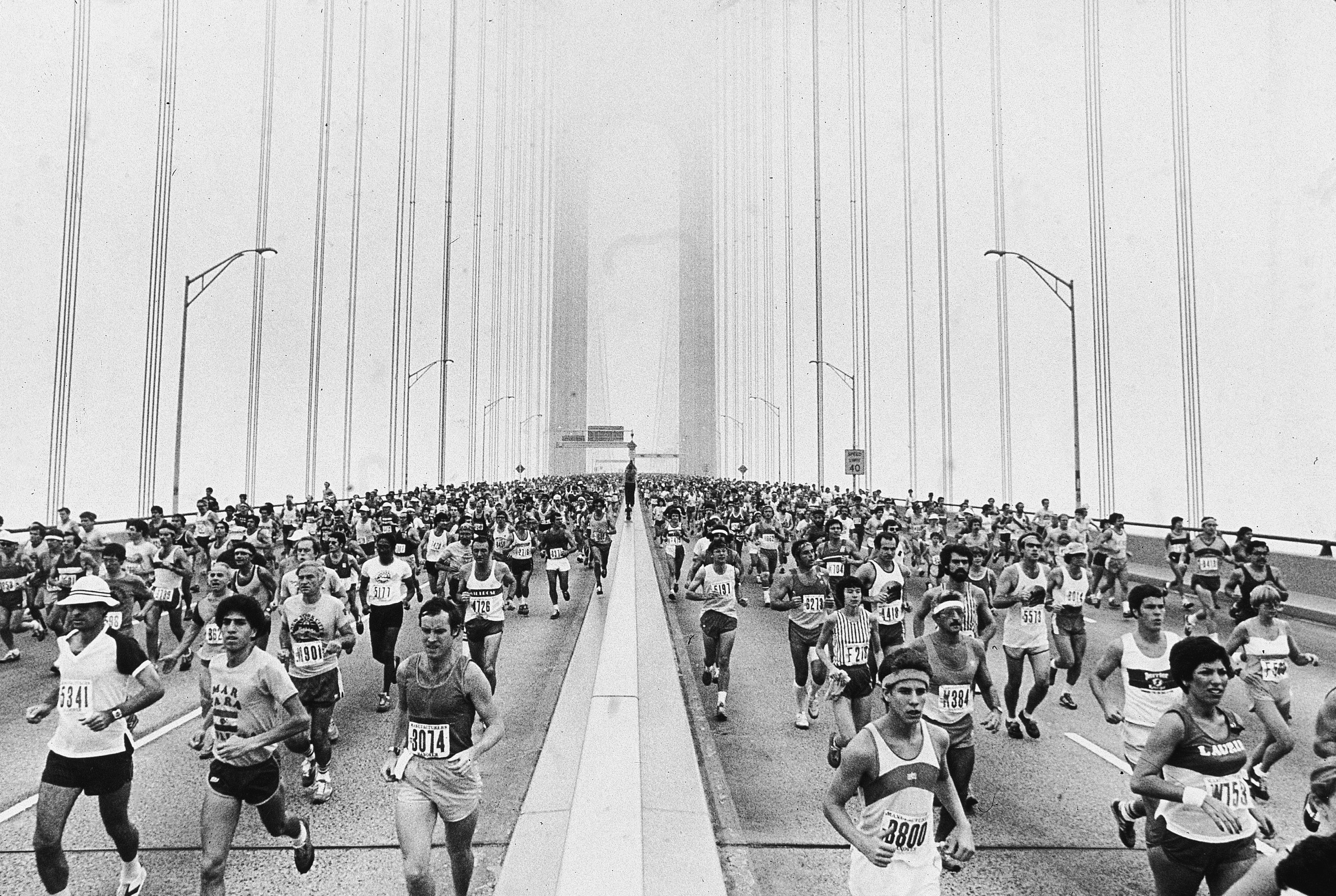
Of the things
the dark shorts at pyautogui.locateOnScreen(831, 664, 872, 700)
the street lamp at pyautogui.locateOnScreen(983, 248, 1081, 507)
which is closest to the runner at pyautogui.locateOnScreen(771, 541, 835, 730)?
the dark shorts at pyautogui.locateOnScreen(831, 664, 872, 700)

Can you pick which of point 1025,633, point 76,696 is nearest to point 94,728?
point 76,696

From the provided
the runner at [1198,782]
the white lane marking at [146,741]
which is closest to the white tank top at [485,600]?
the white lane marking at [146,741]

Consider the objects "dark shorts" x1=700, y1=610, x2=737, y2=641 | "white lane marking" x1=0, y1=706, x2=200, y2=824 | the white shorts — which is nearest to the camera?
the white shorts

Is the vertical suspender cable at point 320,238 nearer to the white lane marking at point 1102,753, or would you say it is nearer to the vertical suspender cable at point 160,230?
the vertical suspender cable at point 160,230

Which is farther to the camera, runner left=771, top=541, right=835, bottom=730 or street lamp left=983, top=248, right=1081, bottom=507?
street lamp left=983, top=248, right=1081, bottom=507

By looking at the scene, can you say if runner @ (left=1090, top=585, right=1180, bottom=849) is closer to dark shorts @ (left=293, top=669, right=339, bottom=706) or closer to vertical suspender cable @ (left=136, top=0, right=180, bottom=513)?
dark shorts @ (left=293, top=669, right=339, bottom=706)

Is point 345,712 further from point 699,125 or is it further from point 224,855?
point 699,125
